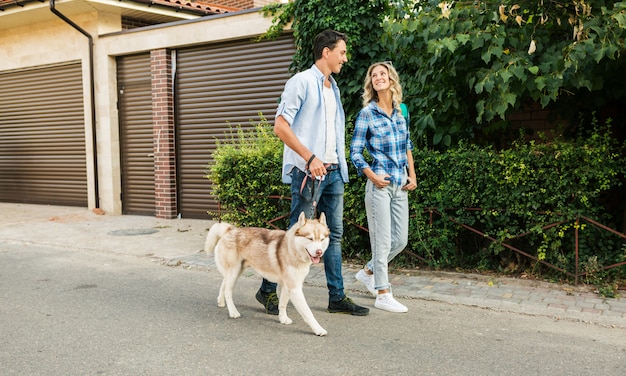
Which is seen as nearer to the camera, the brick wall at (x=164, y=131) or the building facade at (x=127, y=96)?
the building facade at (x=127, y=96)

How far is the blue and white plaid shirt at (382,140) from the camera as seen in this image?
5051 mm

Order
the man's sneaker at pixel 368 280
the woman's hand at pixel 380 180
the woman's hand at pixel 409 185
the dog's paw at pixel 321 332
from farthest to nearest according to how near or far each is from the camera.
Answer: the man's sneaker at pixel 368 280 → the woman's hand at pixel 409 185 → the woman's hand at pixel 380 180 → the dog's paw at pixel 321 332

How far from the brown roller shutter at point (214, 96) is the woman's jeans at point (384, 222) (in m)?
5.21

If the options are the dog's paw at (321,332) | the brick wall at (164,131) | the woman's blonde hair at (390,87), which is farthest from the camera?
the brick wall at (164,131)

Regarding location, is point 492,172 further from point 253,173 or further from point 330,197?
point 253,173

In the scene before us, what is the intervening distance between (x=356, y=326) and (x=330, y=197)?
109cm

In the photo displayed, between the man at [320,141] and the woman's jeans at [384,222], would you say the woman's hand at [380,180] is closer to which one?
the woman's jeans at [384,222]

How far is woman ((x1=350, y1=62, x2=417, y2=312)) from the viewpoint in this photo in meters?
5.02

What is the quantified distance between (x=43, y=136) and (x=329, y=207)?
11.3 metres

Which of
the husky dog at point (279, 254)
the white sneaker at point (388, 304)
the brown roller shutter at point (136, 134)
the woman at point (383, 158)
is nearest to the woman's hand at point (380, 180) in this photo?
the woman at point (383, 158)

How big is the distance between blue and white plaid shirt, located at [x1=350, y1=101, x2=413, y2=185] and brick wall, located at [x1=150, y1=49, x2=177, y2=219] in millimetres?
7105

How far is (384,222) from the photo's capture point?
5027 mm

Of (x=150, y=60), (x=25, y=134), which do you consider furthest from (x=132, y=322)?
(x=25, y=134)

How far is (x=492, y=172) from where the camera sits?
5.95 meters
